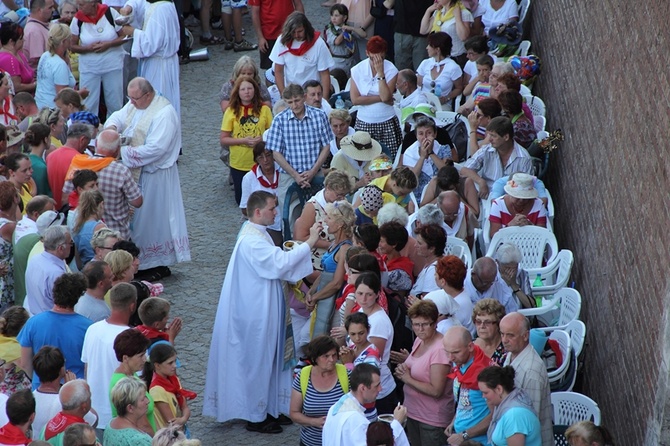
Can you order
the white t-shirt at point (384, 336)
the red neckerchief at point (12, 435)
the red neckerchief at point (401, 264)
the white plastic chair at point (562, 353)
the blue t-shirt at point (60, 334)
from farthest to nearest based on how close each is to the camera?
the red neckerchief at point (401, 264)
the white plastic chair at point (562, 353)
the white t-shirt at point (384, 336)
the blue t-shirt at point (60, 334)
the red neckerchief at point (12, 435)

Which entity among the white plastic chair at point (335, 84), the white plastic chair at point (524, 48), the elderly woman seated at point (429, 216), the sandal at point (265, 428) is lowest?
the sandal at point (265, 428)

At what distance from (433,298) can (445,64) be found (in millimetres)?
5347

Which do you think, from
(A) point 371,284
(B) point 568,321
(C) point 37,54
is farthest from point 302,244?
(C) point 37,54

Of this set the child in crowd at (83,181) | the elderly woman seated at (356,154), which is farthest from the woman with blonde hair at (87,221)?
the elderly woman seated at (356,154)

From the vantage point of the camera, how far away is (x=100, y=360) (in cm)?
715

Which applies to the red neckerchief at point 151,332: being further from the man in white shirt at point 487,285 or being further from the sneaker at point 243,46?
the sneaker at point 243,46

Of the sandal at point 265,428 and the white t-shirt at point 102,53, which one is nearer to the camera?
the sandal at point 265,428

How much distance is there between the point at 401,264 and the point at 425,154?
1.99 m

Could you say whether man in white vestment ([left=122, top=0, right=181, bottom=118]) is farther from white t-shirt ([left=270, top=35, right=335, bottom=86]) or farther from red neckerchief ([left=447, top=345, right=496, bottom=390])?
red neckerchief ([left=447, top=345, right=496, bottom=390])

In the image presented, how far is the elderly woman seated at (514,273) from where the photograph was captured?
8.44 m

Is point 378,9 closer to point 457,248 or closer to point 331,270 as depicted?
point 457,248

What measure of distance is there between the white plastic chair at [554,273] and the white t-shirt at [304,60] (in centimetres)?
418

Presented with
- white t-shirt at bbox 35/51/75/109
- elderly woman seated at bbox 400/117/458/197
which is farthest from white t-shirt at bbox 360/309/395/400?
white t-shirt at bbox 35/51/75/109

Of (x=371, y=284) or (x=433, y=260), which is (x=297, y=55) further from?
(x=371, y=284)
